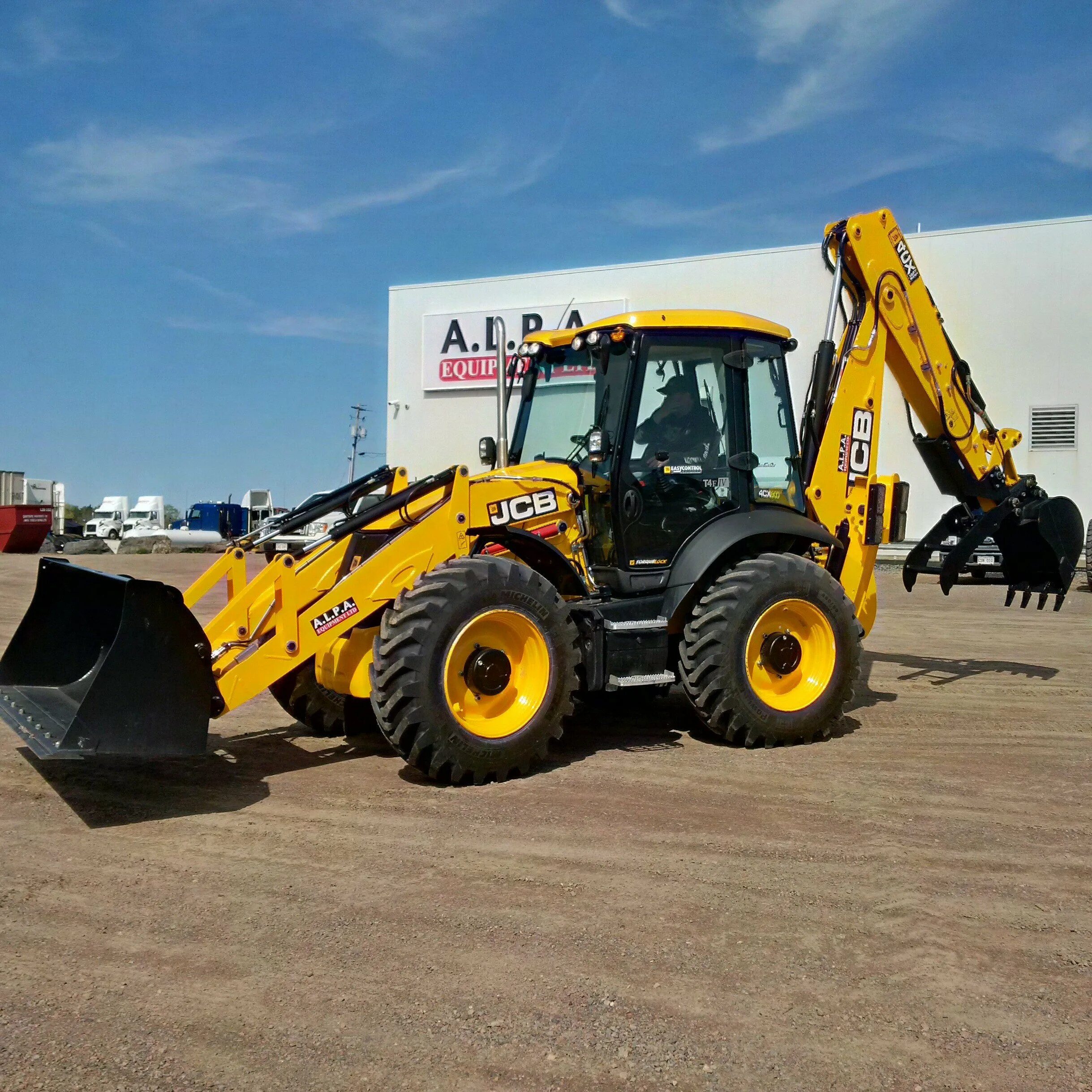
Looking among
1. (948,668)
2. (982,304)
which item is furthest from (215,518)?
(948,668)

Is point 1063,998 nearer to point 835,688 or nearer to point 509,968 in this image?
point 509,968

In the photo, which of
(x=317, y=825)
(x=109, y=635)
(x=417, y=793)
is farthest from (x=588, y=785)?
(x=109, y=635)

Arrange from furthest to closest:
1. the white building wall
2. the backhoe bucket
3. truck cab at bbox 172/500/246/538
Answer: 1. truck cab at bbox 172/500/246/538
2. the white building wall
3. the backhoe bucket

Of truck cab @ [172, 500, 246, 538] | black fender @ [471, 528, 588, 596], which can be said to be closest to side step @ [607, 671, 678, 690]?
black fender @ [471, 528, 588, 596]

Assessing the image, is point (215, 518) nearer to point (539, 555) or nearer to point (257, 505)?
point (257, 505)

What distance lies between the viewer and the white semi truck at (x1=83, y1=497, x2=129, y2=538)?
48688 millimetres

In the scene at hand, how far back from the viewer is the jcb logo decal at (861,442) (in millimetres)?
7770

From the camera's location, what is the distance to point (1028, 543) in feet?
28.3

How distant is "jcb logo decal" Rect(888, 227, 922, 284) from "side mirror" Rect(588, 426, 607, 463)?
3.19 metres

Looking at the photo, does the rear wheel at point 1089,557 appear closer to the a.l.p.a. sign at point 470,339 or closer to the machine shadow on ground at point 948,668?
the machine shadow on ground at point 948,668

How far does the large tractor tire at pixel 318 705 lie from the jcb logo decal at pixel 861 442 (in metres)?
3.87

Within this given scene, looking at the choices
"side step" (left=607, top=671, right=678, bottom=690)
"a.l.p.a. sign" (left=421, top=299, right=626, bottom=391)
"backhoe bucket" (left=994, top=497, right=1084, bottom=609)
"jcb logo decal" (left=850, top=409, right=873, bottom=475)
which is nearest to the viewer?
"side step" (left=607, top=671, right=678, bottom=690)

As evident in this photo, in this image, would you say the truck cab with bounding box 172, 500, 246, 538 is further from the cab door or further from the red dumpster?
the cab door

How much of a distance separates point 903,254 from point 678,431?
2783 millimetres
